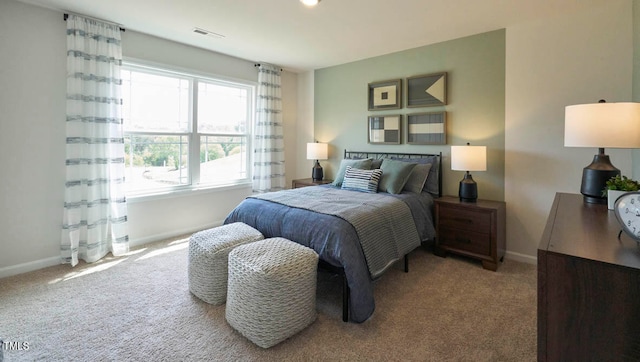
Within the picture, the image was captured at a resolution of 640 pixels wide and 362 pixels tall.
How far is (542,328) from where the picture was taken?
1.06 m

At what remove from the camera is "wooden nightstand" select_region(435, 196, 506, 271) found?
2968mm

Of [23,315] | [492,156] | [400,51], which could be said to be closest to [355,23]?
[400,51]

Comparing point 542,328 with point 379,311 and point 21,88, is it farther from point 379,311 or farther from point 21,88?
point 21,88

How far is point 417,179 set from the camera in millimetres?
3543

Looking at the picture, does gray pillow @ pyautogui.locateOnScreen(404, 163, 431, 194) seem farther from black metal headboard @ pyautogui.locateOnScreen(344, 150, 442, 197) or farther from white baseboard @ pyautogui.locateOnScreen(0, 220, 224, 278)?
white baseboard @ pyautogui.locateOnScreen(0, 220, 224, 278)

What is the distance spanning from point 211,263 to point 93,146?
78.3 inches

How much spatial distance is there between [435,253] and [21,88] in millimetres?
4387

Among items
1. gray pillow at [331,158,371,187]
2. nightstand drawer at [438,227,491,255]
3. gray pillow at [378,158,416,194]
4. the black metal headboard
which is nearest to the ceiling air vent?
gray pillow at [331,158,371,187]

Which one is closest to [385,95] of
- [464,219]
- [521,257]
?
[464,219]

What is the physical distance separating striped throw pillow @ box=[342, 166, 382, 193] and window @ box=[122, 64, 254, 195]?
1959 millimetres

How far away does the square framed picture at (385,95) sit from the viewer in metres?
4.07

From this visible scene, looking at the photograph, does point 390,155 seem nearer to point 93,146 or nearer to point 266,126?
point 266,126

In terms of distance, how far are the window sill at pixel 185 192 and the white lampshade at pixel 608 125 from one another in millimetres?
4039

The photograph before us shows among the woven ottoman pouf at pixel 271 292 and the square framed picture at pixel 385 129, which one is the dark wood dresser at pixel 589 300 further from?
the square framed picture at pixel 385 129
